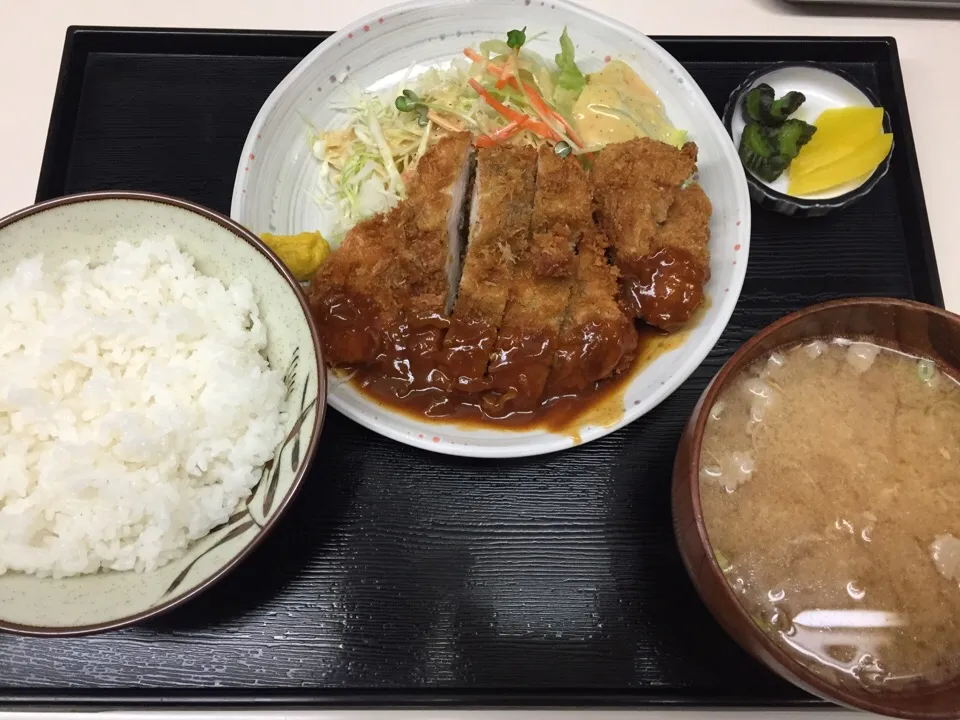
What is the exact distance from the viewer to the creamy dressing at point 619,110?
91.4 inches

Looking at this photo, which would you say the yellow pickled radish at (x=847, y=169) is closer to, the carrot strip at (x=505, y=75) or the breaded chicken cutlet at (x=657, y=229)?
the breaded chicken cutlet at (x=657, y=229)

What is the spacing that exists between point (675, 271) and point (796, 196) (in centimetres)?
62

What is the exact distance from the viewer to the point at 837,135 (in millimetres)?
2266

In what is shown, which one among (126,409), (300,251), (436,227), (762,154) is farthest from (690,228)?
(126,409)

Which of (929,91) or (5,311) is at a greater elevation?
(929,91)

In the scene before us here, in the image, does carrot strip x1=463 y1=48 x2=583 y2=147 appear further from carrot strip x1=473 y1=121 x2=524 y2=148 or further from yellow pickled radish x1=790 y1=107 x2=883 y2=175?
yellow pickled radish x1=790 y1=107 x2=883 y2=175

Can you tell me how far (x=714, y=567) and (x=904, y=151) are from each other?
1.91 m

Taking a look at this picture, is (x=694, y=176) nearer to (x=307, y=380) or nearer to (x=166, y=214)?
(x=307, y=380)

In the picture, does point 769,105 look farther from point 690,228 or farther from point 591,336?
point 591,336

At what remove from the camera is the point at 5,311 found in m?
1.64

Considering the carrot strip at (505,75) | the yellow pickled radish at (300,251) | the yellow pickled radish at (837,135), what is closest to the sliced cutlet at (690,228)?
the yellow pickled radish at (837,135)

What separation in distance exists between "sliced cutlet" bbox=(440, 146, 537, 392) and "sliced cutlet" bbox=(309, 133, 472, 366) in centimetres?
8

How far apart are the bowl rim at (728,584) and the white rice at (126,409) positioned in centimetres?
101

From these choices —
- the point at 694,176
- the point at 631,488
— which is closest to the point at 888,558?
the point at 631,488
